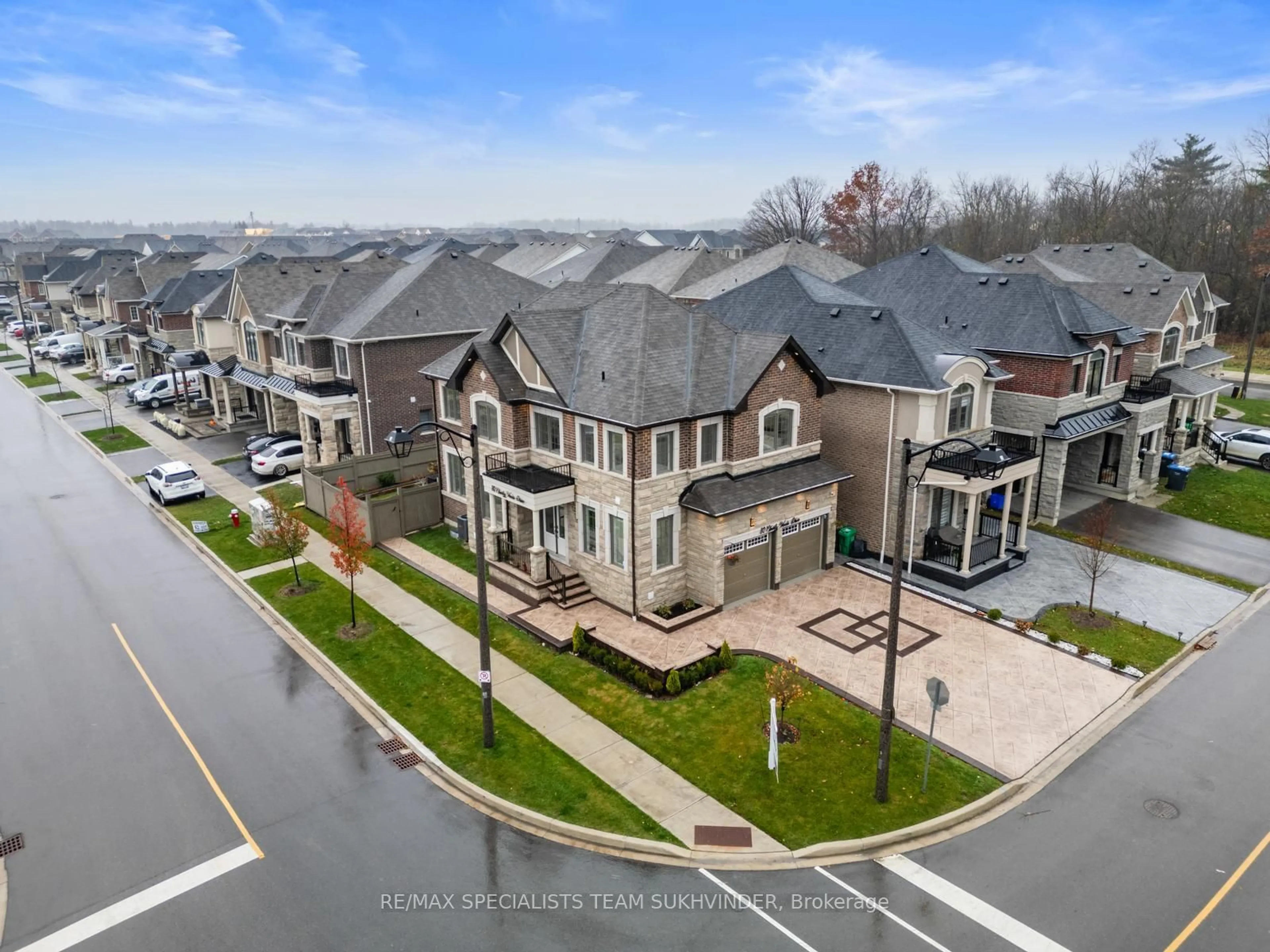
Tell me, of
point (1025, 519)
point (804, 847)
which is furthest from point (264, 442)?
point (804, 847)

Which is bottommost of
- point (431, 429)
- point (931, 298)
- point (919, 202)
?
point (431, 429)

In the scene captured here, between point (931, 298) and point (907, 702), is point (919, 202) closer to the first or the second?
point (931, 298)

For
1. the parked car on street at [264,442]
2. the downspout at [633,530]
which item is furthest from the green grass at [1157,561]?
the parked car on street at [264,442]

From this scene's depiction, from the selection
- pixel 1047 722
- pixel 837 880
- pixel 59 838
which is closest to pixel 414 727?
pixel 59 838

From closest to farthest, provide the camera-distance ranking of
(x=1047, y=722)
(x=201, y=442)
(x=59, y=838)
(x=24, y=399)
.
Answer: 1. (x=59, y=838)
2. (x=1047, y=722)
3. (x=201, y=442)
4. (x=24, y=399)

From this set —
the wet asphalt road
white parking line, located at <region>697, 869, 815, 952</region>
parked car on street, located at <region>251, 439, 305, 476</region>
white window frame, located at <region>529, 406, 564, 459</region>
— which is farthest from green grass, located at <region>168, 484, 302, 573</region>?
white parking line, located at <region>697, 869, 815, 952</region>

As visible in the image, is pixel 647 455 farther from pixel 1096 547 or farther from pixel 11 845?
pixel 11 845

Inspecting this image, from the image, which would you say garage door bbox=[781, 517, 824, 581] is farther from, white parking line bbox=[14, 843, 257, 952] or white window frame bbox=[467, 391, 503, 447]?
white parking line bbox=[14, 843, 257, 952]
